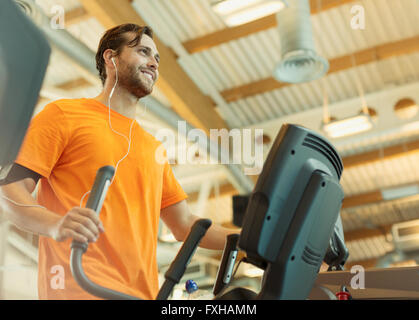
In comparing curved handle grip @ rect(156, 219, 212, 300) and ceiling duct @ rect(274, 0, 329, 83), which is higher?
ceiling duct @ rect(274, 0, 329, 83)

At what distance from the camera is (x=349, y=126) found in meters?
5.76

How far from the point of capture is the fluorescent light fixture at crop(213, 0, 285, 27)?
12.8 feet

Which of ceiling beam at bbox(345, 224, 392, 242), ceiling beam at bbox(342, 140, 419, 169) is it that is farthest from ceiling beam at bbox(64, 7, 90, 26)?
ceiling beam at bbox(345, 224, 392, 242)

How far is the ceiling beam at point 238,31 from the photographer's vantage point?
5.66m

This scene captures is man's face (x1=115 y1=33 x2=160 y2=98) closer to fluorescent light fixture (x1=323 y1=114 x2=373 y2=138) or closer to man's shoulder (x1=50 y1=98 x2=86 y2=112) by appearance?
man's shoulder (x1=50 y1=98 x2=86 y2=112)

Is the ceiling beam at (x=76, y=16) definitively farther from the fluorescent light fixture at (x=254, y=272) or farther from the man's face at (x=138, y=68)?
the man's face at (x=138, y=68)

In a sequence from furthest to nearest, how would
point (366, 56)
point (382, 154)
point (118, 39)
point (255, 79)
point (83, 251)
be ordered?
point (382, 154)
point (255, 79)
point (366, 56)
point (118, 39)
point (83, 251)

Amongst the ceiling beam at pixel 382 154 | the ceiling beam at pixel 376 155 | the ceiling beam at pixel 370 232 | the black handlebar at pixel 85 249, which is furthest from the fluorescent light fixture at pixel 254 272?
the black handlebar at pixel 85 249

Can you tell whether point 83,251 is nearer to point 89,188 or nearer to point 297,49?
point 89,188

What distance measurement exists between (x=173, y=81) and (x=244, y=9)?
2.24 metres

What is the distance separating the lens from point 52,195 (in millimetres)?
1389

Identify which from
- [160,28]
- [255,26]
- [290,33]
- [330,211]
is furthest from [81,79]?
[330,211]

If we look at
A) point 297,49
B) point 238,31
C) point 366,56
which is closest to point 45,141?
point 297,49
